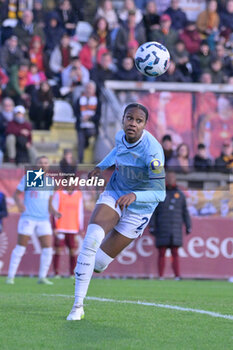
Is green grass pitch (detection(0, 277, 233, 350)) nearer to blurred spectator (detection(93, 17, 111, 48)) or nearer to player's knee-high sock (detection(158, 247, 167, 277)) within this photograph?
player's knee-high sock (detection(158, 247, 167, 277))

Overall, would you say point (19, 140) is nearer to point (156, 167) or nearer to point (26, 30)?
point (26, 30)

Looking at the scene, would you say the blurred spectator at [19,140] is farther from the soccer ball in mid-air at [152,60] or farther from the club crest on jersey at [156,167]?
the club crest on jersey at [156,167]

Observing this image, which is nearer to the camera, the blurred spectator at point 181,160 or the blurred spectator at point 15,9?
the blurred spectator at point 181,160

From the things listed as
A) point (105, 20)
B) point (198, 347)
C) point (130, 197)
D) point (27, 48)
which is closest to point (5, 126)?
point (27, 48)

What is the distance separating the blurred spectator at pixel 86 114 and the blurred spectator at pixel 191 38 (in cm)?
396

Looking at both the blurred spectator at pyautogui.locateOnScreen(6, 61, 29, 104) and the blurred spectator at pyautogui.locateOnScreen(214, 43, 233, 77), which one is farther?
the blurred spectator at pyautogui.locateOnScreen(214, 43, 233, 77)

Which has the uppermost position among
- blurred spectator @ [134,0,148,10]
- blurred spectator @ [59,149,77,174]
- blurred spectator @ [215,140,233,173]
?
blurred spectator @ [134,0,148,10]

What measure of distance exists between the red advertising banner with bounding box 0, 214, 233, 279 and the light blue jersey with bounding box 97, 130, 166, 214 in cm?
954

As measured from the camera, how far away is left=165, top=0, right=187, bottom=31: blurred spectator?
22.8 meters

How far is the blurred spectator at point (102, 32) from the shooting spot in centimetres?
2142

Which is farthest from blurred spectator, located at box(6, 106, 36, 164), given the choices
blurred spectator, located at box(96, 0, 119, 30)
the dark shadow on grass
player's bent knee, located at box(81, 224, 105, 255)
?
the dark shadow on grass

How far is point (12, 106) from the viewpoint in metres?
19.2

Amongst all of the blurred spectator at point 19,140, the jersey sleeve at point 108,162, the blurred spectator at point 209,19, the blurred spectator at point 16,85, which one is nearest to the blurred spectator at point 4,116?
the blurred spectator at point 19,140

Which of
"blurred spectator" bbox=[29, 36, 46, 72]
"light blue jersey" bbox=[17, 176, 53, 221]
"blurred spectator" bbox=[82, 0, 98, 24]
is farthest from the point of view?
"blurred spectator" bbox=[82, 0, 98, 24]
